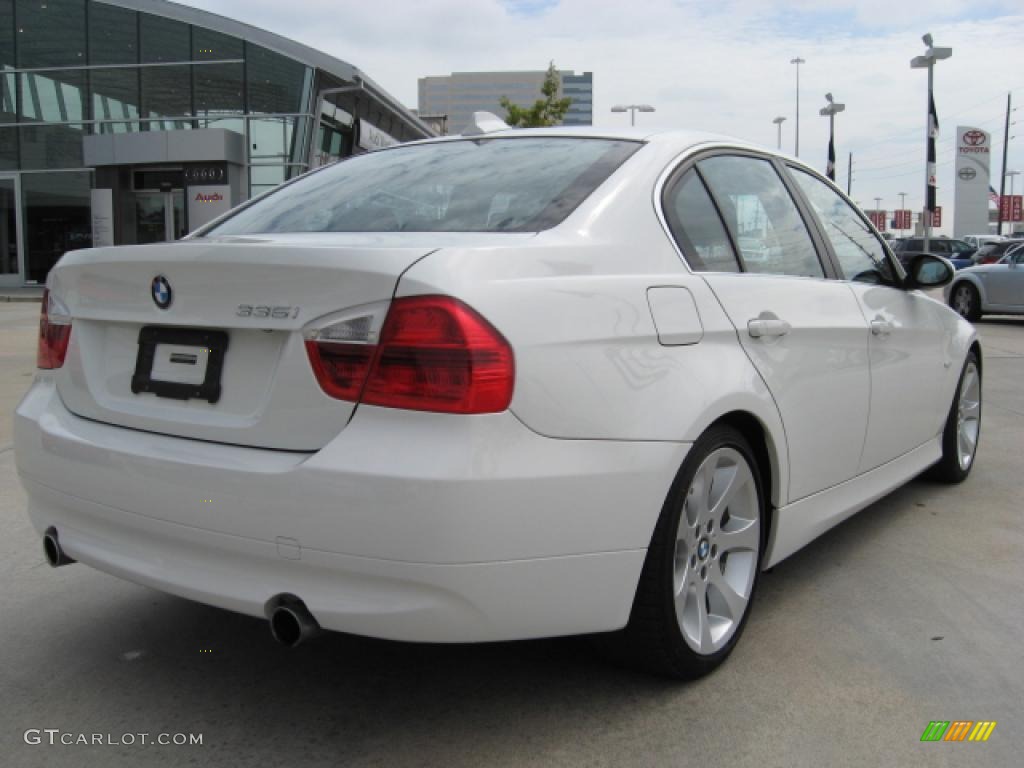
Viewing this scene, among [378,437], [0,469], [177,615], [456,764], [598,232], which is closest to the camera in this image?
[378,437]

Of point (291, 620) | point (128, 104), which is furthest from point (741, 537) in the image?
point (128, 104)

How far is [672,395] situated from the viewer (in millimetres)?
2510

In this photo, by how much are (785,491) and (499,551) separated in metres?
1.29

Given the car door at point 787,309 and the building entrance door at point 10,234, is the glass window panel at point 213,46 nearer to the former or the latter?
the building entrance door at point 10,234

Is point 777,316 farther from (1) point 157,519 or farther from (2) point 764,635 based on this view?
(1) point 157,519

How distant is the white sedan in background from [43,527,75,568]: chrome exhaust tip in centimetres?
1607

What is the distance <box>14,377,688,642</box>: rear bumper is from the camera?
2.13m

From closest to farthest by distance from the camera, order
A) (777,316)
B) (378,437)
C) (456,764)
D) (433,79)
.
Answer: (378,437) < (456,764) < (777,316) < (433,79)

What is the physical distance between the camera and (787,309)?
317 cm

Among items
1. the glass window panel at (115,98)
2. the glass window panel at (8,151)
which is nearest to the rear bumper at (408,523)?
the glass window panel at (115,98)

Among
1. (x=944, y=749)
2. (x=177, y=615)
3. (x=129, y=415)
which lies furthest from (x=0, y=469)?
(x=944, y=749)

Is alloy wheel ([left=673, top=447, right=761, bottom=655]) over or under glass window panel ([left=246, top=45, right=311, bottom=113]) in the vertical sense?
under

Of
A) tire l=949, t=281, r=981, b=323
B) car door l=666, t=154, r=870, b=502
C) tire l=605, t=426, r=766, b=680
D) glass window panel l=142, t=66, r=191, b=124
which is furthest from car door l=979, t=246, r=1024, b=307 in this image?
glass window panel l=142, t=66, r=191, b=124

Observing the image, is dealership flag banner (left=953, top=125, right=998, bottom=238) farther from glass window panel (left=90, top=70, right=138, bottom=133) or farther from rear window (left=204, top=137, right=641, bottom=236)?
rear window (left=204, top=137, right=641, bottom=236)
